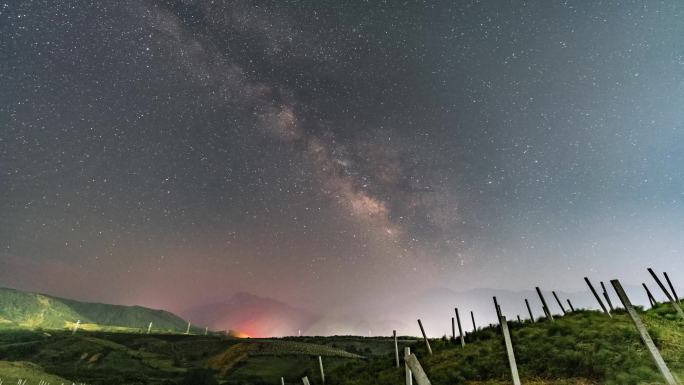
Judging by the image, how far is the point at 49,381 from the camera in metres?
62.1

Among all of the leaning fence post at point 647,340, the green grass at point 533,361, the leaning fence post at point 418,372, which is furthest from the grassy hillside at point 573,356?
the leaning fence post at point 418,372

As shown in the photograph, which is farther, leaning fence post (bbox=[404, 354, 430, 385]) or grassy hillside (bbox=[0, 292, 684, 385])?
grassy hillside (bbox=[0, 292, 684, 385])

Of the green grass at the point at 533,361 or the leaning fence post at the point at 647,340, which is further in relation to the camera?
the green grass at the point at 533,361

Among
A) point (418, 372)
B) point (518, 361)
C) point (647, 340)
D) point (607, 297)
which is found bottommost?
point (418, 372)

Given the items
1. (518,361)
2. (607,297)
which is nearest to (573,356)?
(518,361)

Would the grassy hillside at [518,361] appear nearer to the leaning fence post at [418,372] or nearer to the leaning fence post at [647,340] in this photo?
the leaning fence post at [647,340]

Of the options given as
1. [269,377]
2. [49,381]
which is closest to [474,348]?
[269,377]

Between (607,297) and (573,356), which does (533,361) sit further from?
(607,297)

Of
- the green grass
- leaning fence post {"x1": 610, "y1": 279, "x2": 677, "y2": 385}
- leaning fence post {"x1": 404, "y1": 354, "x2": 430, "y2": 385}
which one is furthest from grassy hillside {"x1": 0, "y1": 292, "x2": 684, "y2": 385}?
leaning fence post {"x1": 404, "y1": 354, "x2": 430, "y2": 385}

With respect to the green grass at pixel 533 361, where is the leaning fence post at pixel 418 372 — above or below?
below

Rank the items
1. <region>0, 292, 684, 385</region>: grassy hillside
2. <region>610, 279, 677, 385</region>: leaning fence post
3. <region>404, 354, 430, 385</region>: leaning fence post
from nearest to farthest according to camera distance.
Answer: <region>404, 354, 430, 385</region>: leaning fence post
<region>610, 279, 677, 385</region>: leaning fence post
<region>0, 292, 684, 385</region>: grassy hillside

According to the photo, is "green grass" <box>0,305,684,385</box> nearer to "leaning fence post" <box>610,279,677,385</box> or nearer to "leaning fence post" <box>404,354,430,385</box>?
"leaning fence post" <box>610,279,677,385</box>

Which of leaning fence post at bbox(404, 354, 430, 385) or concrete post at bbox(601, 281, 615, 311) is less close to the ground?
concrete post at bbox(601, 281, 615, 311)

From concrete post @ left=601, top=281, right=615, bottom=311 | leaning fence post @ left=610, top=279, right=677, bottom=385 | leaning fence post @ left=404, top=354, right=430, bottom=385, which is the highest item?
concrete post @ left=601, top=281, right=615, bottom=311
